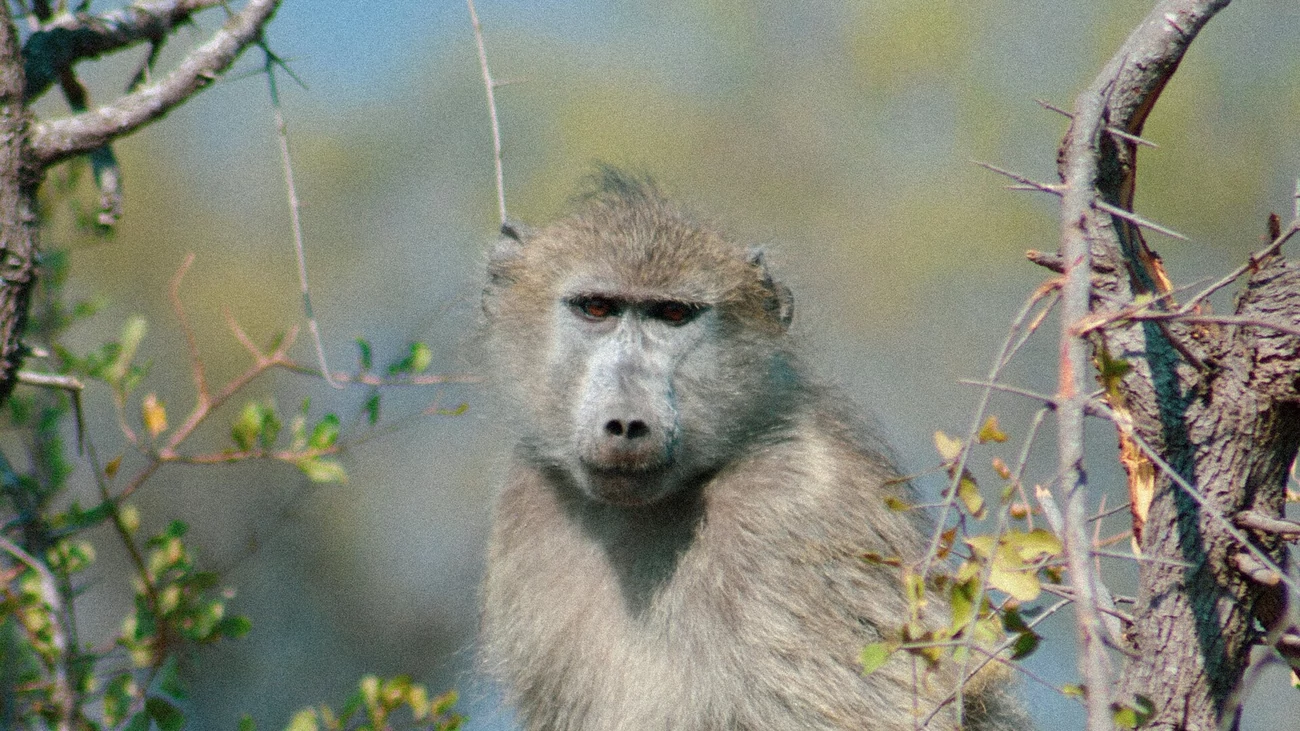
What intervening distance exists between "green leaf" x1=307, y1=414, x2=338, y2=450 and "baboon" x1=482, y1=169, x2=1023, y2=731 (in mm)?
599

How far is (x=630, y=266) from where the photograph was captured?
4.22 meters

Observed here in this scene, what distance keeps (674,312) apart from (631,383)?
1.57ft

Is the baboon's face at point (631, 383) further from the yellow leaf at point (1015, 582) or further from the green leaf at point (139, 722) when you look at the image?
the yellow leaf at point (1015, 582)

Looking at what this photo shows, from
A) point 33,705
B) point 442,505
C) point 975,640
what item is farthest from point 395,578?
point 975,640

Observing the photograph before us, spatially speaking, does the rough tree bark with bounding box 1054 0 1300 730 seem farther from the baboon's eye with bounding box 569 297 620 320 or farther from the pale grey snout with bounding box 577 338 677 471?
the baboon's eye with bounding box 569 297 620 320

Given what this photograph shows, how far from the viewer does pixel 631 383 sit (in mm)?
3812

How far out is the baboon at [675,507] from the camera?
3740 millimetres

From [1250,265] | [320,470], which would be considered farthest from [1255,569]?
[320,470]

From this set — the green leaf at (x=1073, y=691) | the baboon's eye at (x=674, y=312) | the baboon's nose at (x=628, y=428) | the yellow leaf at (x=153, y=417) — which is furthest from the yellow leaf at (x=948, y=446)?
the yellow leaf at (x=153, y=417)

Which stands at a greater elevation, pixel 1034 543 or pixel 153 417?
pixel 1034 543

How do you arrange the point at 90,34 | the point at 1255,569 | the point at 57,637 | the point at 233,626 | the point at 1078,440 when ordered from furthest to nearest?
the point at 233,626 → the point at 90,34 → the point at 57,637 → the point at 1255,569 → the point at 1078,440

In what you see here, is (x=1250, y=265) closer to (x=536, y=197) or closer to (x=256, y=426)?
(x=256, y=426)

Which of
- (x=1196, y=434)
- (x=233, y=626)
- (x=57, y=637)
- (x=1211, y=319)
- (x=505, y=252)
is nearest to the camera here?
(x=1211, y=319)

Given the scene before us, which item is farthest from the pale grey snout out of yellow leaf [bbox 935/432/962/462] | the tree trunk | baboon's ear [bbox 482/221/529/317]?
the tree trunk
